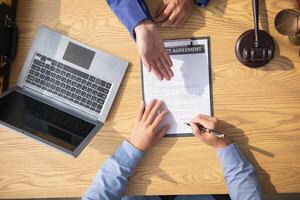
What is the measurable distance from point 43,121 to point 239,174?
21.9 inches

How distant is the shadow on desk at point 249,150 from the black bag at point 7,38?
0.65 metres

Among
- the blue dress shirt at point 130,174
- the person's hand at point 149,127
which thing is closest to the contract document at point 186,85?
the person's hand at point 149,127

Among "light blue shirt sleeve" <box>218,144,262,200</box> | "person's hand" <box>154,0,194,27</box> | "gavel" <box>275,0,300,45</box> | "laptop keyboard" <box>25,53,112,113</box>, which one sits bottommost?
"light blue shirt sleeve" <box>218,144,262,200</box>

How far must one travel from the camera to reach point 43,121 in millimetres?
930

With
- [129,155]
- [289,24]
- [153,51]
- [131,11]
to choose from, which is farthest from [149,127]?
[289,24]

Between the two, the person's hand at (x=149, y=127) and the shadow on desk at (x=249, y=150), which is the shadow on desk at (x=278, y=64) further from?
the person's hand at (x=149, y=127)

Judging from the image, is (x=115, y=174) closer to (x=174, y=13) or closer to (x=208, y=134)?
(x=208, y=134)

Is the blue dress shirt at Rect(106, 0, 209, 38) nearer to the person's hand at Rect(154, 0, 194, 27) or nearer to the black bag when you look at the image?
the person's hand at Rect(154, 0, 194, 27)

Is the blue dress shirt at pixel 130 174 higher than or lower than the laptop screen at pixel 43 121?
lower

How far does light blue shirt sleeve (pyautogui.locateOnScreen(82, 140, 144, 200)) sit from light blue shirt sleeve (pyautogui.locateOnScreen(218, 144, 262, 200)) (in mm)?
235

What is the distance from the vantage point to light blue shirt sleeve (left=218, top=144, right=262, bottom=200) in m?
0.88

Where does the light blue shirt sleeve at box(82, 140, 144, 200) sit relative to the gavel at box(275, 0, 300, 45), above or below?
below

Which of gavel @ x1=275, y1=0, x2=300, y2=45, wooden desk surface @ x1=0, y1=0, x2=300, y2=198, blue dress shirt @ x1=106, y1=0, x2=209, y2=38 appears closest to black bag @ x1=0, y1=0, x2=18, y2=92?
wooden desk surface @ x1=0, y1=0, x2=300, y2=198

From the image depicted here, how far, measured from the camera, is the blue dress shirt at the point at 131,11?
89 cm
